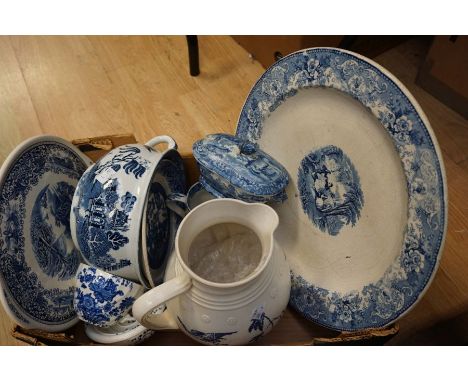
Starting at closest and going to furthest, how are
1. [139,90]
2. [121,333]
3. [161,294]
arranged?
[161,294] → [121,333] → [139,90]

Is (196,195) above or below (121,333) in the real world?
above

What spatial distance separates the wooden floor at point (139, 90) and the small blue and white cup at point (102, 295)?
40cm

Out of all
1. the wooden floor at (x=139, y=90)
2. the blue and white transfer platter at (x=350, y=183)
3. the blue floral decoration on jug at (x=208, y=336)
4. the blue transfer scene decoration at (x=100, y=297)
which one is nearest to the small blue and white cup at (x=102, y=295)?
the blue transfer scene decoration at (x=100, y=297)

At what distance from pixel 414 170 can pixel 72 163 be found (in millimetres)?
522

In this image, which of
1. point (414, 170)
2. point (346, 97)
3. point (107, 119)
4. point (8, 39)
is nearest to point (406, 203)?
point (414, 170)

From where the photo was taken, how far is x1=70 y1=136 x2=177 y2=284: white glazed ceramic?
1.79 ft

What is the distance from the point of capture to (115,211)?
0.54m

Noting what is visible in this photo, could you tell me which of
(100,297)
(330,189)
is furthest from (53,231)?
(330,189)

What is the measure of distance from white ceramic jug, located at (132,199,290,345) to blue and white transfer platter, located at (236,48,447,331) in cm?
11

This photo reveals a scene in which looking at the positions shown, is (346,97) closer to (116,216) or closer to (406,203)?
(406,203)

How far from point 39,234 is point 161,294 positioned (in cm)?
28

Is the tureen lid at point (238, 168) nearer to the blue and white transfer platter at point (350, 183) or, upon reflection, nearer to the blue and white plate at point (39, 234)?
the blue and white transfer platter at point (350, 183)

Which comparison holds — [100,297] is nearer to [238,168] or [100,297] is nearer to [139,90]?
[238,168]

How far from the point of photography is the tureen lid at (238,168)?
54 centimetres
